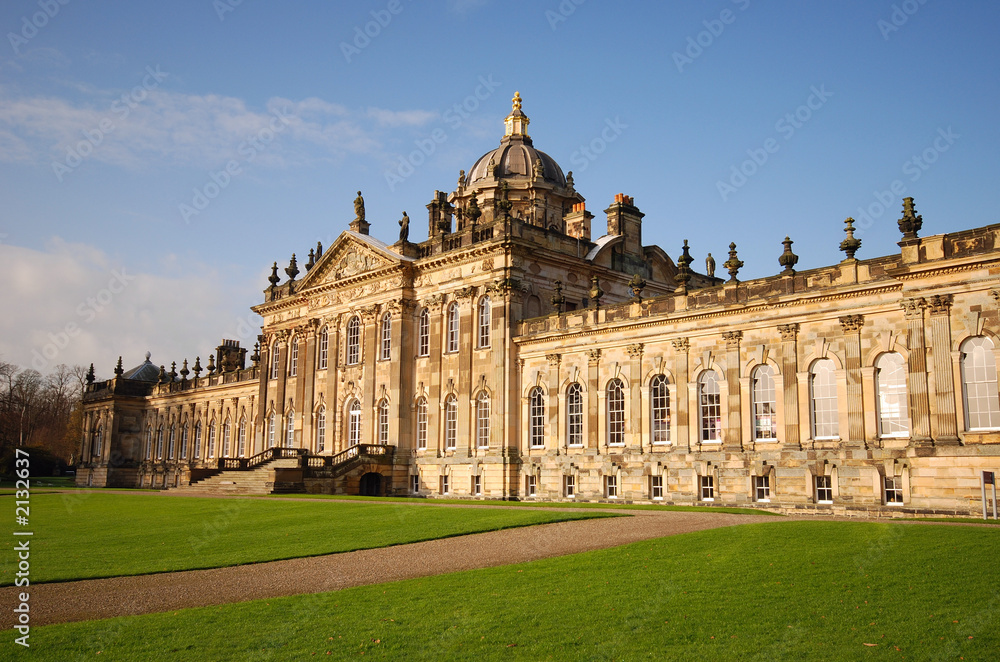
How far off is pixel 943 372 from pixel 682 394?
380 inches

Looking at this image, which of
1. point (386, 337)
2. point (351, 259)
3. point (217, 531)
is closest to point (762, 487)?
point (217, 531)

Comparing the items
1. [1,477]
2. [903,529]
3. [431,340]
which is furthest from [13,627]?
[1,477]

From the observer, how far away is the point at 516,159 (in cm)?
5131

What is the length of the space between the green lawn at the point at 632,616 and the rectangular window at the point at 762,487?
13837 millimetres

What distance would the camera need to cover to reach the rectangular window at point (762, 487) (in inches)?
1138

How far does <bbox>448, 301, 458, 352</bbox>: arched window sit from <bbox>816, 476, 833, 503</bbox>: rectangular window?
63.0 ft

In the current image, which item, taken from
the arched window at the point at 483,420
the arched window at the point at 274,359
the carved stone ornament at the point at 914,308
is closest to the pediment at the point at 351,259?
the arched window at the point at 274,359

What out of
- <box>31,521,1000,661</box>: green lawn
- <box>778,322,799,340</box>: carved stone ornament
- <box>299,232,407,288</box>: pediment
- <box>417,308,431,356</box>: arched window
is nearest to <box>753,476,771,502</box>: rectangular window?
<box>778,322,799,340</box>: carved stone ornament

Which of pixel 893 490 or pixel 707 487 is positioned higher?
pixel 893 490

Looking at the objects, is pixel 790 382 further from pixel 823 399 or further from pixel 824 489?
pixel 824 489

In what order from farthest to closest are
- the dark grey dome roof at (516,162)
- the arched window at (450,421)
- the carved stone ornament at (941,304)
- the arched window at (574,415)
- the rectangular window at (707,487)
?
the dark grey dome roof at (516,162)
the arched window at (450,421)
the arched window at (574,415)
the rectangular window at (707,487)
the carved stone ornament at (941,304)

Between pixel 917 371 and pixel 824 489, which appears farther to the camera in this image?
pixel 824 489

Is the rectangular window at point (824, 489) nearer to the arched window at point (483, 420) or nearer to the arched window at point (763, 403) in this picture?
the arched window at point (763, 403)

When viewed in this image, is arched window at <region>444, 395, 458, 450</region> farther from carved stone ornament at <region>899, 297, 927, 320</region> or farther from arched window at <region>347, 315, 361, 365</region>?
carved stone ornament at <region>899, 297, 927, 320</region>
